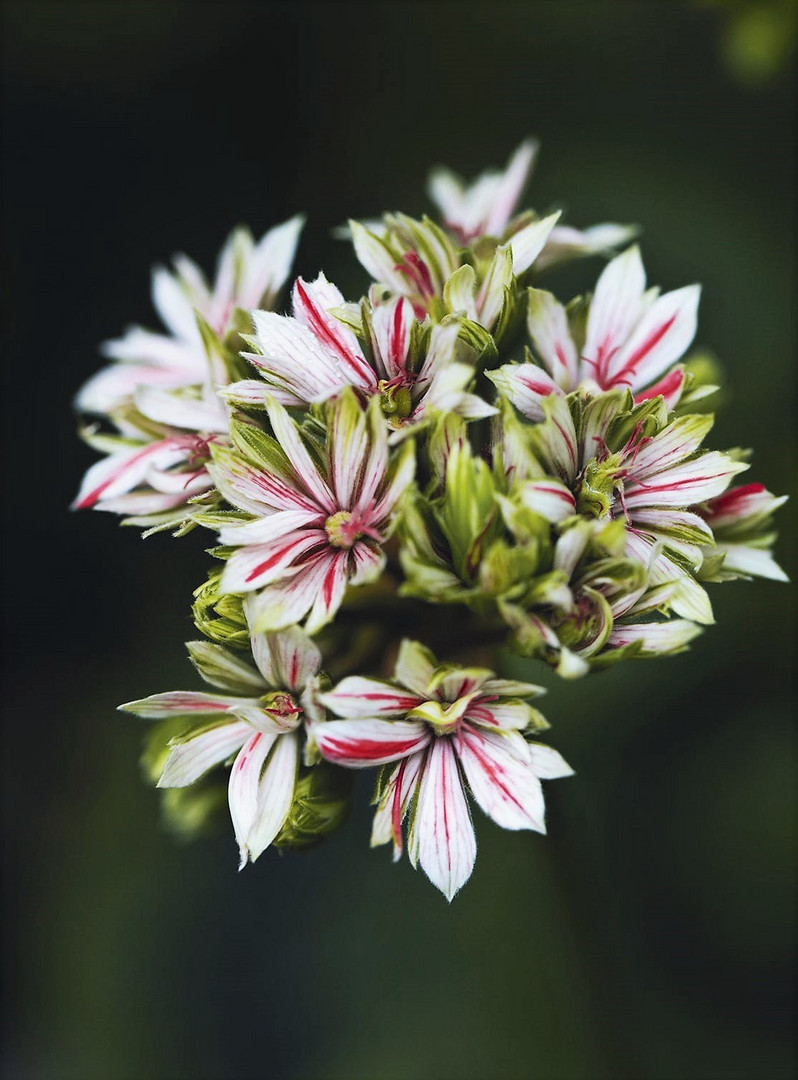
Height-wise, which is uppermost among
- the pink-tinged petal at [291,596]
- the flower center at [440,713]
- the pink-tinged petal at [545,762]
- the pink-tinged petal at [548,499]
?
the pink-tinged petal at [548,499]

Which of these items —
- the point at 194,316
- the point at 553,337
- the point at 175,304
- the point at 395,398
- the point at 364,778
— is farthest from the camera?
the point at 364,778

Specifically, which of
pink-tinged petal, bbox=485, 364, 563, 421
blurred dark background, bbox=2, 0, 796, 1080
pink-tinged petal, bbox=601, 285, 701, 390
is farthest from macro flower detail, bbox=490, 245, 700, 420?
blurred dark background, bbox=2, 0, 796, 1080

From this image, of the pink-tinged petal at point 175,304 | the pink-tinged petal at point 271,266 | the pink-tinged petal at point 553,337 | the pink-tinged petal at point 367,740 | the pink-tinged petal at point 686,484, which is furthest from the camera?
the pink-tinged petal at point 175,304

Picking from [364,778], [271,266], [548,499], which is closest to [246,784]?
[548,499]

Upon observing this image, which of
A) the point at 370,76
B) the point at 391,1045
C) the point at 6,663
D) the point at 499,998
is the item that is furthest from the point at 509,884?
the point at 370,76

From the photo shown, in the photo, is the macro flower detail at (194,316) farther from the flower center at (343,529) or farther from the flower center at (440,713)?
the flower center at (440,713)

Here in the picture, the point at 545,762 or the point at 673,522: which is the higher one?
the point at 673,522

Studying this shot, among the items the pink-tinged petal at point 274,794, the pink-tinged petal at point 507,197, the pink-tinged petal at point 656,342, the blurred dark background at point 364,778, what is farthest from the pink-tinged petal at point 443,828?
the blurred dark background at point 364,778

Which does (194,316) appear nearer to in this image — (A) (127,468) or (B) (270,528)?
(A) (127,468)
